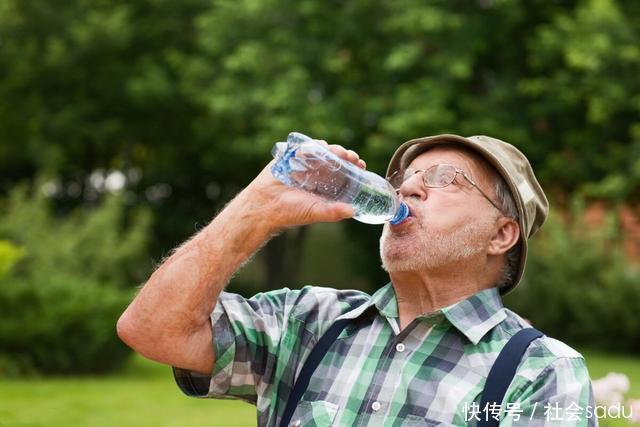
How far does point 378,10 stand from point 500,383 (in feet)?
51.8

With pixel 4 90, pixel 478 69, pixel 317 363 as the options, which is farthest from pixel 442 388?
pixel 4 90

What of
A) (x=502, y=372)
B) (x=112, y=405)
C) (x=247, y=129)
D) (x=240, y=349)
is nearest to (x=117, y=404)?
(x=112, y=405)

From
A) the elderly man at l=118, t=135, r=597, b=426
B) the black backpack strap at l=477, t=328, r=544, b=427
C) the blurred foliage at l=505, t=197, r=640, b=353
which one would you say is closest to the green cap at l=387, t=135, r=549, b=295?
the elderly man at l=118, t=135, r=597, b=426

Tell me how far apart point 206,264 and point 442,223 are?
26.7 inches

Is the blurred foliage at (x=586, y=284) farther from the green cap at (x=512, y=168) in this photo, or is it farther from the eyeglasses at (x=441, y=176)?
the eyeglasses at (x=441, y=176)

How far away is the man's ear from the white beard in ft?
0.22

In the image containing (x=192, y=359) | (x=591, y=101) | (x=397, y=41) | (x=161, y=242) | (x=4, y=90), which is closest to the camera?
(x=192, y=359)

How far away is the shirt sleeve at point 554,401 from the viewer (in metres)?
2.42

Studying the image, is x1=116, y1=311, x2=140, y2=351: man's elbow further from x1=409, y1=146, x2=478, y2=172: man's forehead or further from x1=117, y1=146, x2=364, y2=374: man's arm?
x1=409, y1=146, x2=478, y2=172: man's forehead

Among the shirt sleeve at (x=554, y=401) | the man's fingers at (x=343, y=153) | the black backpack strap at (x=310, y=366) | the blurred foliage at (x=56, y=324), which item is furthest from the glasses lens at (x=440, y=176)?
the blurred foliage at (x=56, y=324)

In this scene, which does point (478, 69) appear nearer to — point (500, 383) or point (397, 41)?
point (397, 41)

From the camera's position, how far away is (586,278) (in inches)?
647

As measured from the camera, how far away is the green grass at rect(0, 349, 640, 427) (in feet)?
28.4

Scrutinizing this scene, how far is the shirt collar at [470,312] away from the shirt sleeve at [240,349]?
0.28 m
